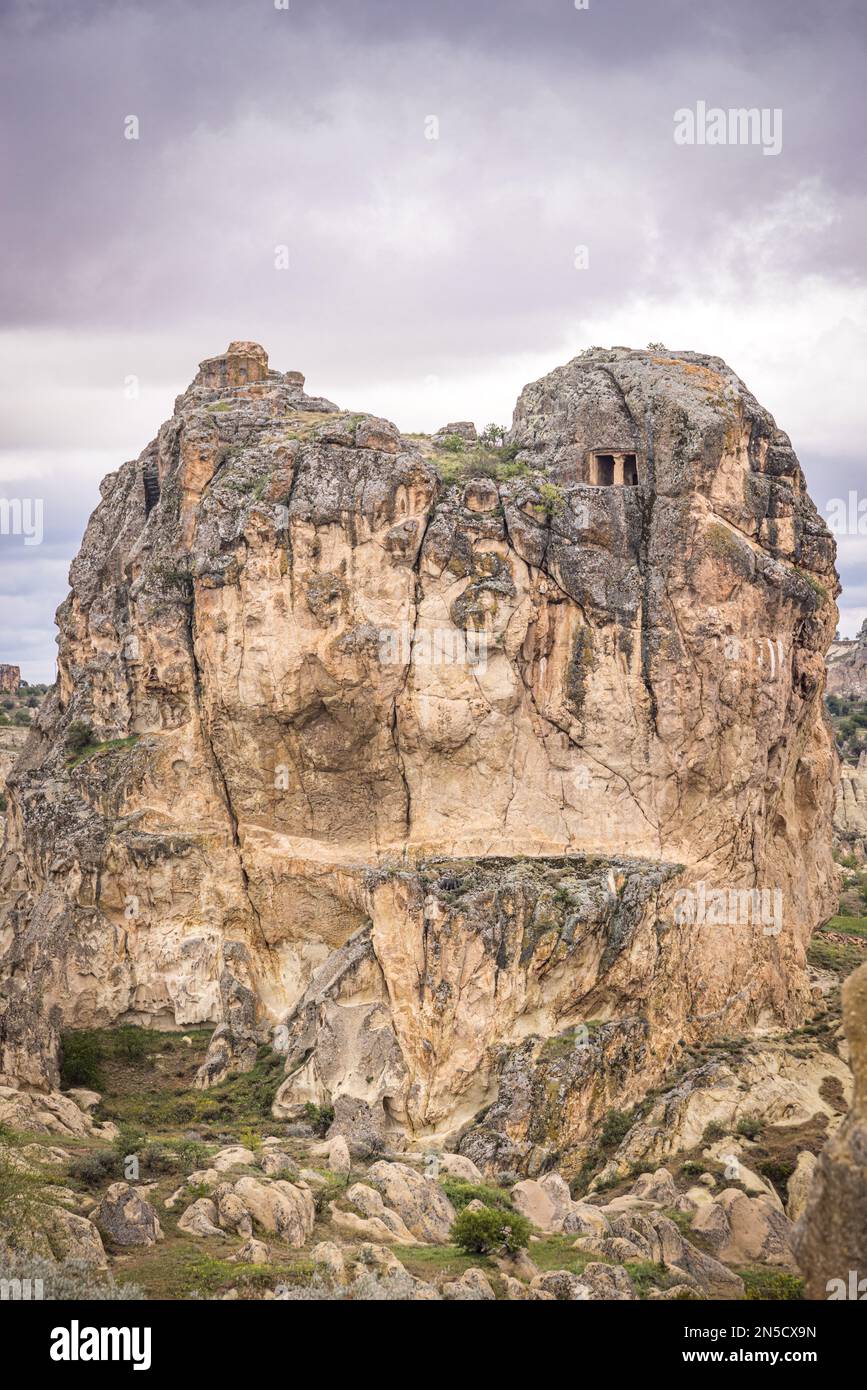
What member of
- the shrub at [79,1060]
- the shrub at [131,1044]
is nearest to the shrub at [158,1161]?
the shrub at [79,1060]

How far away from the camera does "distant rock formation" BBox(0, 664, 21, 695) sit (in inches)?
4343

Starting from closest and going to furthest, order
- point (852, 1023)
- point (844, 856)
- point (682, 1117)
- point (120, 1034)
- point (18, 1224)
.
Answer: point (852, 1023) → point (18, 1224) → point (682, 1117) → point (120, 1034) → point (844, 856)

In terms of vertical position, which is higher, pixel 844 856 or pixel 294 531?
pixel 294 531

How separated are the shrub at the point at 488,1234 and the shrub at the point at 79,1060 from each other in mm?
16304

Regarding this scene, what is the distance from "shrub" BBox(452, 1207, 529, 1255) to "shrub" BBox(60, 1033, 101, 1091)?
53.5 ft

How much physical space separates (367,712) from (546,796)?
666 centimetres

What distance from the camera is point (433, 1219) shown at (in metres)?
30.7

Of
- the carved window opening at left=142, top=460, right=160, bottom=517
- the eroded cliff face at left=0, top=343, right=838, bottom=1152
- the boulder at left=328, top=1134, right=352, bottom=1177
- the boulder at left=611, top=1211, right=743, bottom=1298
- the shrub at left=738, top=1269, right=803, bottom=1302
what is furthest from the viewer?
the carved window opening at left=142, top=460, right=160, bottom=517

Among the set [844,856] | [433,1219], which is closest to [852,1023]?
[433,1219]

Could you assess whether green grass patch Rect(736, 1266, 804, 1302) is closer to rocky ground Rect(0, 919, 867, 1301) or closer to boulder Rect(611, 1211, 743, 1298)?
rocky ground Rect(0, 919, 867, 1301)

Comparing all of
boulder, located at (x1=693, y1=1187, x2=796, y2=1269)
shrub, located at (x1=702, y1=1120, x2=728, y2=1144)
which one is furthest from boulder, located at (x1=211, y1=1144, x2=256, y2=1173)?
shrub, located at (x1=702, y1=1120, x2=728, y2=1144)

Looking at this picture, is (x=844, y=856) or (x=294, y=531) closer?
(x=294, y=531)

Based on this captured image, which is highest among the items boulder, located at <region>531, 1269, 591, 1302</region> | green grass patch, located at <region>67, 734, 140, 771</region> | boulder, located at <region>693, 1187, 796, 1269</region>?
green grass patch, located at <region>67, 734, 140, 771</region>
